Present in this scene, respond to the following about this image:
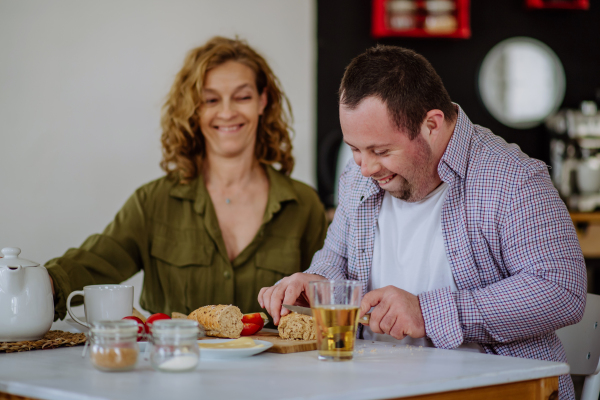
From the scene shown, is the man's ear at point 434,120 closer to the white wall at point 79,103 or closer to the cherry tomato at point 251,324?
the cherry tomato at point 251,324

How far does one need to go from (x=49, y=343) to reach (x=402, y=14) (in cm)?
362

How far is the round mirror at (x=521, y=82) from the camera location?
15.7 feet

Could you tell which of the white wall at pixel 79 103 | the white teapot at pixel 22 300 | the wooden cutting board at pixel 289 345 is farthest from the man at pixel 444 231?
the white wall at pixel 79 103

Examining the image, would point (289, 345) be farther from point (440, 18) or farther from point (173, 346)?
point (440, 18)

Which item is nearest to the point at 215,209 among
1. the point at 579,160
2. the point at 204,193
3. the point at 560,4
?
the point at 204,193

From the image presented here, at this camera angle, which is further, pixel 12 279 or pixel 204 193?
pixel 204 193

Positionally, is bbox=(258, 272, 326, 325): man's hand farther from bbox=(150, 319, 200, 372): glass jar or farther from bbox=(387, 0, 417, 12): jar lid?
bbox=(387, 0, 417, 12): jar lid

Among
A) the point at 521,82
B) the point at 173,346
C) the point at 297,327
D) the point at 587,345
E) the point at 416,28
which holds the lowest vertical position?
the point at 587,345

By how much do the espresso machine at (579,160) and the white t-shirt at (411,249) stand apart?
300 centimetres

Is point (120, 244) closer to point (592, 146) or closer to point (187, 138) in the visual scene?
point (187, 138)

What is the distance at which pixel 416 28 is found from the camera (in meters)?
4.48

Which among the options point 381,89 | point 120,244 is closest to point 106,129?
→ point 120,244

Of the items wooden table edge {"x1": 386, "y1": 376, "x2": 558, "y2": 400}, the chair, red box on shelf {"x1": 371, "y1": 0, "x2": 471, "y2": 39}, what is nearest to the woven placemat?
wooden table edge {"x1": 386, "y1": 376, "x2": 558, "y2": 400}

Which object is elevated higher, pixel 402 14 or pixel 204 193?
pixel 402 14
